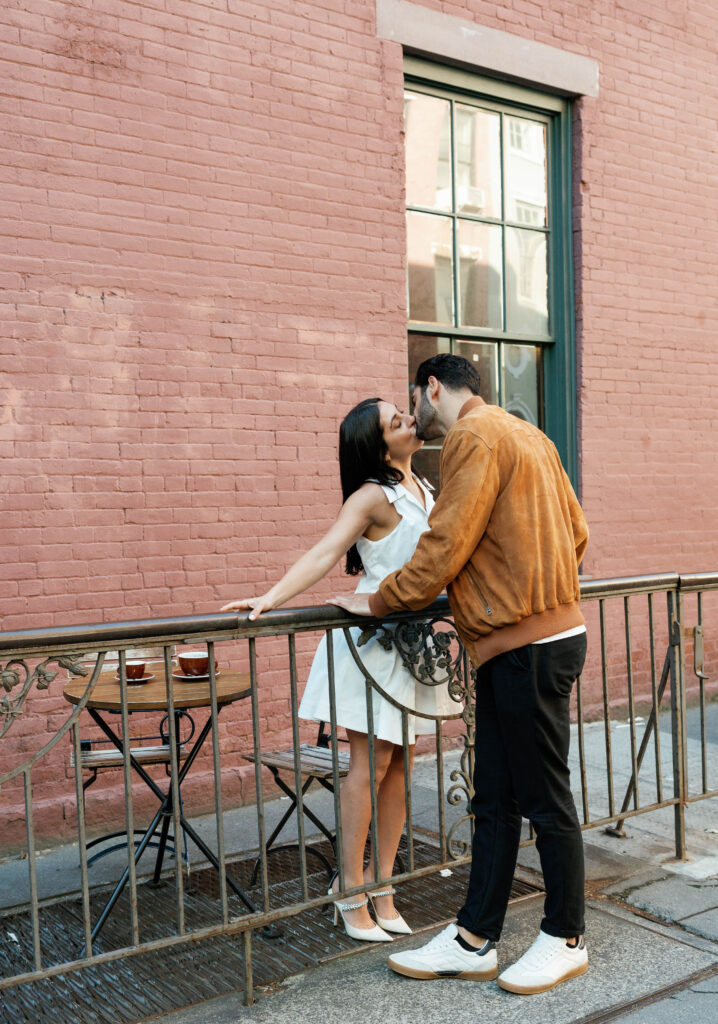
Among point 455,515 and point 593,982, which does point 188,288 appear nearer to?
point 455,515

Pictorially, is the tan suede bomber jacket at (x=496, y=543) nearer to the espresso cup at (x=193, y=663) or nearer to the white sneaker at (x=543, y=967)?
the white sneaker at (x=543, y=967)

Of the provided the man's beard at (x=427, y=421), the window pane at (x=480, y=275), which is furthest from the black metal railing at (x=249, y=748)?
the window pane at (x=480, y=275)

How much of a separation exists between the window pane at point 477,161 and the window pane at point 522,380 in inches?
38.0

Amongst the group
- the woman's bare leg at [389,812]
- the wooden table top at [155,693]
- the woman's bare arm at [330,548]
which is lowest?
the woman's bare leg at [389,812]

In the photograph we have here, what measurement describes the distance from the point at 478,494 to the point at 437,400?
47cm

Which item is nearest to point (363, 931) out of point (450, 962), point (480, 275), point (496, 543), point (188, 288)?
point (450, 962)

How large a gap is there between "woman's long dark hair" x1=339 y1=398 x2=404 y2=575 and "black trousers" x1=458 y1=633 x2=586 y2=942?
0.80 metres

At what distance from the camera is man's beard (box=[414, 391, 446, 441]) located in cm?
356

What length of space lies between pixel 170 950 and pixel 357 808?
34.6 inches

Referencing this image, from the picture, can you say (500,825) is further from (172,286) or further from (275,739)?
(172,286)

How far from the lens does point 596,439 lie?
7379mm

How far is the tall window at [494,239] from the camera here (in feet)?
22.2

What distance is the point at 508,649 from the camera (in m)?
3.29

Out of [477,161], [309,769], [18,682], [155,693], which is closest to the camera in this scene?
[18,682]
